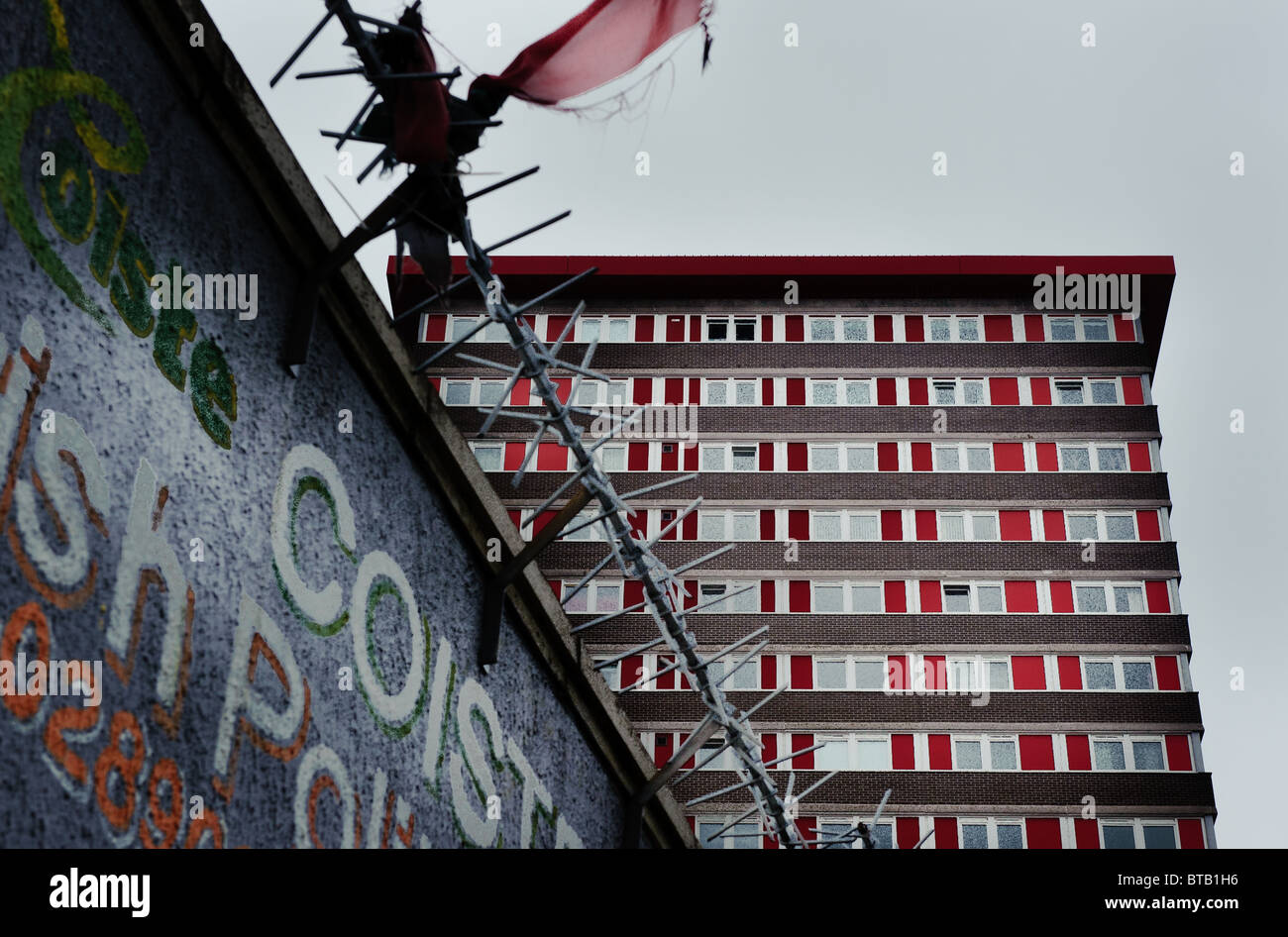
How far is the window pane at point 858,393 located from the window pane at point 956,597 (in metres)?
6.74

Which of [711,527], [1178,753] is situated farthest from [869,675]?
[1178,753]

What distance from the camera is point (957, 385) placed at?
49156 millimetres

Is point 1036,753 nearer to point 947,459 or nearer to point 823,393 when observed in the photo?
point 947,459

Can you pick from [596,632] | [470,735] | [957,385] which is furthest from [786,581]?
[470,735]

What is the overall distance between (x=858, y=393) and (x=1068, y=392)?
6.72 meters

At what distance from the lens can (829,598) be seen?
1785 inches

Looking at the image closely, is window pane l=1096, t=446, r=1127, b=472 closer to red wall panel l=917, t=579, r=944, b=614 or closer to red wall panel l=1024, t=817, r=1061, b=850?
red wall panel l=917, t=579, r=944, b=614

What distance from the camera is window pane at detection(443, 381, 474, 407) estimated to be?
49.2 metres

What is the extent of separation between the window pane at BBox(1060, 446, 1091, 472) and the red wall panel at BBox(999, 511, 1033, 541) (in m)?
2.15

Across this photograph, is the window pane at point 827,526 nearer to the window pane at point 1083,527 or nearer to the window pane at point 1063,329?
the window pane at point 1083,527

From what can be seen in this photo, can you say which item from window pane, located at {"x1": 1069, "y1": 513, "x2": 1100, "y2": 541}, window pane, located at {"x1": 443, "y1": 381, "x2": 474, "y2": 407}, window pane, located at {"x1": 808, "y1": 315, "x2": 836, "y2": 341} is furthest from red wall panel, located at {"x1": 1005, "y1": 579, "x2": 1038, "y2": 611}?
window pane, located at {"x1": 443, "y1": 381, "x2": 474, "y2": 407}

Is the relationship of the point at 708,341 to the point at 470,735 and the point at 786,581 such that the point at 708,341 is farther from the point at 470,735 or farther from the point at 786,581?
the point at 470,735
